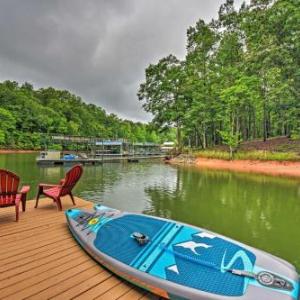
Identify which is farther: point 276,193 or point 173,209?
point 276,193

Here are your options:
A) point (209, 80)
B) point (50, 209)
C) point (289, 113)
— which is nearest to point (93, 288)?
point (50, 209)

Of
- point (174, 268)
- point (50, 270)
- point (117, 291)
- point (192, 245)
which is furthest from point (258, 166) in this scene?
point (50, 270)

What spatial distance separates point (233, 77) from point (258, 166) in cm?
999

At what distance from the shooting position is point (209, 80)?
2586 cm

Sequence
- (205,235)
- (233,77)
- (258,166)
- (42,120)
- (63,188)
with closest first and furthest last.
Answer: (205,235) → (63,188) → (258,166) → (233,77) → (42,120)

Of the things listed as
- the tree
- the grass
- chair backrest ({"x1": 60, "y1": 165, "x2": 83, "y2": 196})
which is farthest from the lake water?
the tree

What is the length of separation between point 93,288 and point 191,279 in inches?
35.9

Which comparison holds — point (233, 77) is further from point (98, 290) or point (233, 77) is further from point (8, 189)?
point (98, 290)

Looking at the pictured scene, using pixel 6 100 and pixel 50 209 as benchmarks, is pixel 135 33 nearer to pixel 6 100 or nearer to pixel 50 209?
pixel 50 209

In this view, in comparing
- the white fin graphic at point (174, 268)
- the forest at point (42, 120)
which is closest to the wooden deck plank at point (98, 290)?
the white fin graphic at point (174, 268)

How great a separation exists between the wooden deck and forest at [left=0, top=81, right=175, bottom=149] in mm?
26123

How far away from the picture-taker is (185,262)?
7.18ft

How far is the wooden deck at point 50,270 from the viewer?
6.43ft

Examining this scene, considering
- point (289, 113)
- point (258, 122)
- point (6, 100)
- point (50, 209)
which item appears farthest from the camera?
point (6, 100)
